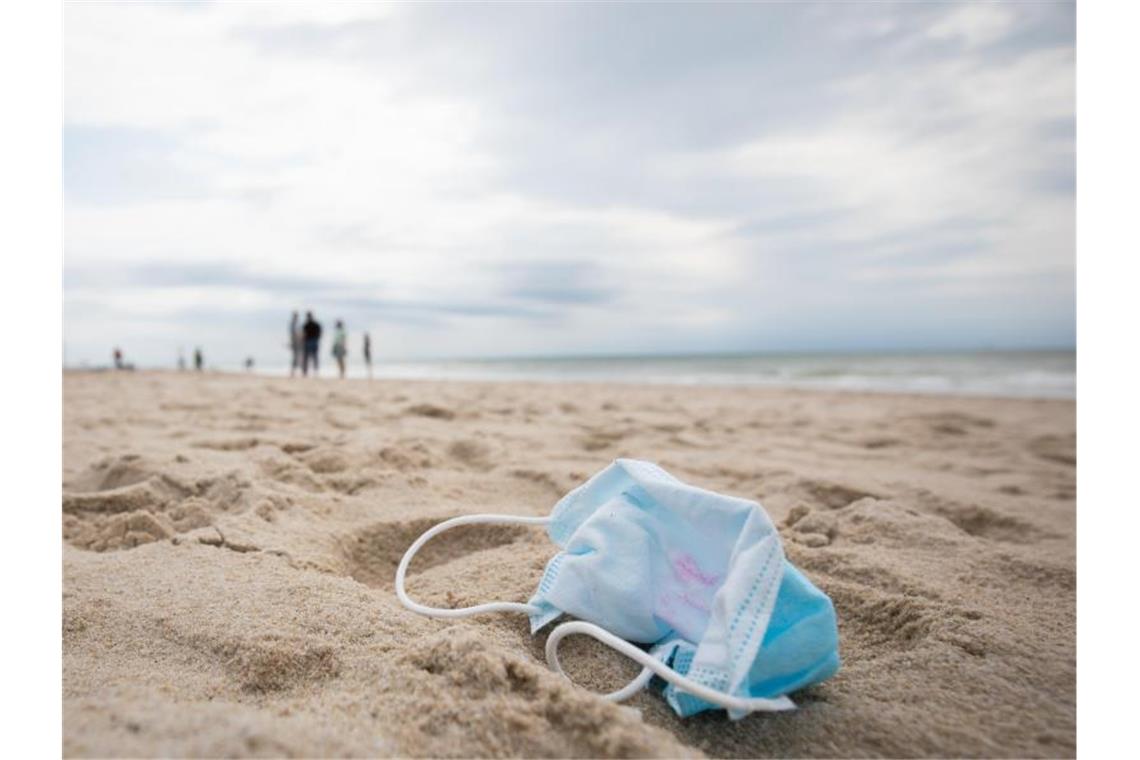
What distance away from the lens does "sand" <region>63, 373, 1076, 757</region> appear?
0.89m

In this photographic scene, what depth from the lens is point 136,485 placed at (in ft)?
7.63

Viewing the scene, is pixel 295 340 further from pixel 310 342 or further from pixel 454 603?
pixel 454 603

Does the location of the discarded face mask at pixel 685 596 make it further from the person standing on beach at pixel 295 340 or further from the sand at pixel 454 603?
the person standing on beach at pixel 295 340

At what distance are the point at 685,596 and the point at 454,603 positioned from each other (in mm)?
575

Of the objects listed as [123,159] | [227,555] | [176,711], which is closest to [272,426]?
[123,159]

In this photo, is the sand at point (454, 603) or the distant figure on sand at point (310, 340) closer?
the sand at point (454, 603)

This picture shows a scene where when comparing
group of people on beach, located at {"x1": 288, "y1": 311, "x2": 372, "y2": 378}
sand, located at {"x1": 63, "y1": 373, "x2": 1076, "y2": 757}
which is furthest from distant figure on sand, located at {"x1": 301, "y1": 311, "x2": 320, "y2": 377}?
sand, located at {"x1": 63, "y1": 373, "x2": 1076, "y2": 757}

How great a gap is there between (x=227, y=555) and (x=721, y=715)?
135 centimetres

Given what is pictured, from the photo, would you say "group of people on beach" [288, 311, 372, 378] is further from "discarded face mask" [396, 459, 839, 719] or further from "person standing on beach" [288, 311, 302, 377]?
"discarded face mask" [396, 459, 839, 719]

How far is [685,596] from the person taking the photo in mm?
1168

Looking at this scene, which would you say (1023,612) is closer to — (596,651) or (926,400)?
(596,651)

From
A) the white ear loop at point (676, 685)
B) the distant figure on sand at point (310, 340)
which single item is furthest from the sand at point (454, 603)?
the distant figure on sand at point (310, 340)

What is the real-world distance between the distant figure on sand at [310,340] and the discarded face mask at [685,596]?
12855 mm

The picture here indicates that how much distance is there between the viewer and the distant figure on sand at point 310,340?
13055 mm
